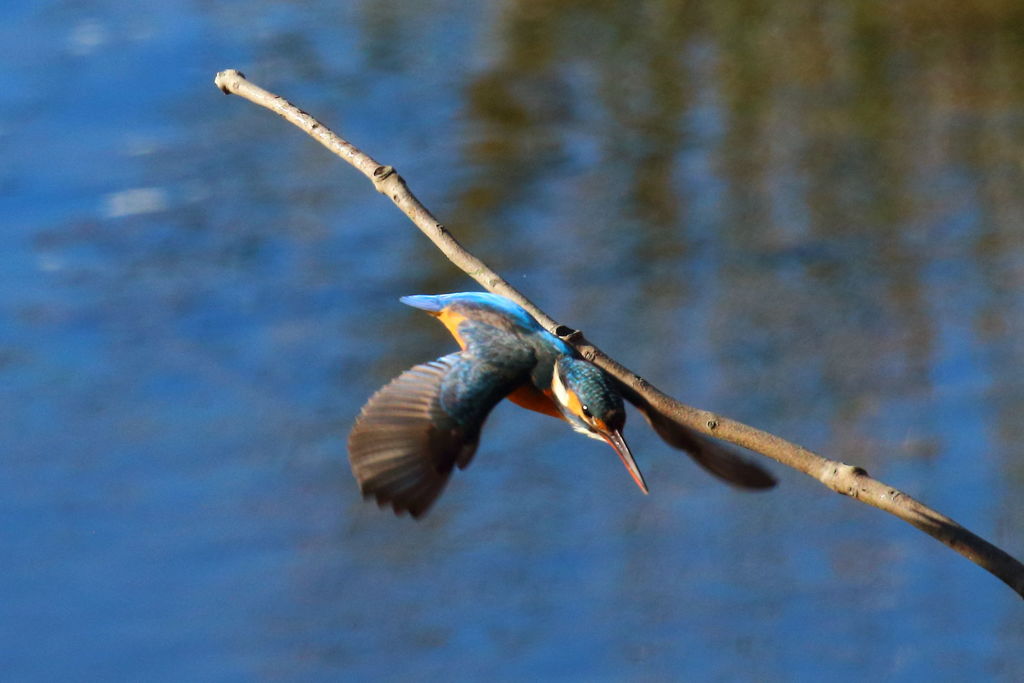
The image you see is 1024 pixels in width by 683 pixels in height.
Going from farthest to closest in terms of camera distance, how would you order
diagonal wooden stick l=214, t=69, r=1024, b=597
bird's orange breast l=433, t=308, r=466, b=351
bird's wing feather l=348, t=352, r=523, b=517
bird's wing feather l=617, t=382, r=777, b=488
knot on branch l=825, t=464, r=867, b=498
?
bird's orange breast l=433, t=308, r=466, b=351, bird's wing feather l=617, t=382, r=777, b=488, bird's wing feather l=348, t=352, r=523, b=517, knot on branch l=825, t=464, r=867, b=498, diagonal wooden stick l=214, t=69, r=1024, b=597

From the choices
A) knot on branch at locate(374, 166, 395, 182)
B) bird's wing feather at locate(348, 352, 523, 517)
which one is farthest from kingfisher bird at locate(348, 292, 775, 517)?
knot on branch at locate(374, 166, 395, 182)

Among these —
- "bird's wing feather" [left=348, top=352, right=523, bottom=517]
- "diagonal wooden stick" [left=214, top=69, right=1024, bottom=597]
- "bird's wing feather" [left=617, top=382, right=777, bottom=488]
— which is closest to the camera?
"diagonal wooden stick" [left=214, top=69, right=1024, bottom=597]

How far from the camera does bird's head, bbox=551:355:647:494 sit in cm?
174

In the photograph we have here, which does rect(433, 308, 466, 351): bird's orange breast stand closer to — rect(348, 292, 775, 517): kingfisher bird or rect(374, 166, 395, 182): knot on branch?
rect(348, 292, 775, 517): kingfisher bird

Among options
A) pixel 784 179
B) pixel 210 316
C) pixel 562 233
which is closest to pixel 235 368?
pixel 210 316

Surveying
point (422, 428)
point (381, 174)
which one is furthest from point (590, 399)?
point (381, 174)

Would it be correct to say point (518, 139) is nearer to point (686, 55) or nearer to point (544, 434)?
point (686, 55)

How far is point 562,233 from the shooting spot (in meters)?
4.75

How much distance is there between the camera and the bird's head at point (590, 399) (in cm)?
174

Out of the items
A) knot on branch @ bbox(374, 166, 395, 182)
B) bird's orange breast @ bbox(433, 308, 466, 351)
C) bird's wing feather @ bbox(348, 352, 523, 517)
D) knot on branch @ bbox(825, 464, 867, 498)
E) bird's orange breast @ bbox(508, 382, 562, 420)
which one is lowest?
knot on branch @ bbox(825, 464, 867, 498)

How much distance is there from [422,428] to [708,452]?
0.34m

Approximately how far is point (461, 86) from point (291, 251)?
49.9 inches

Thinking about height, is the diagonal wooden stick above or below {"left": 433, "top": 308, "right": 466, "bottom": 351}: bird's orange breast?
below

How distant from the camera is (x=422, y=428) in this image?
5.56 ft
